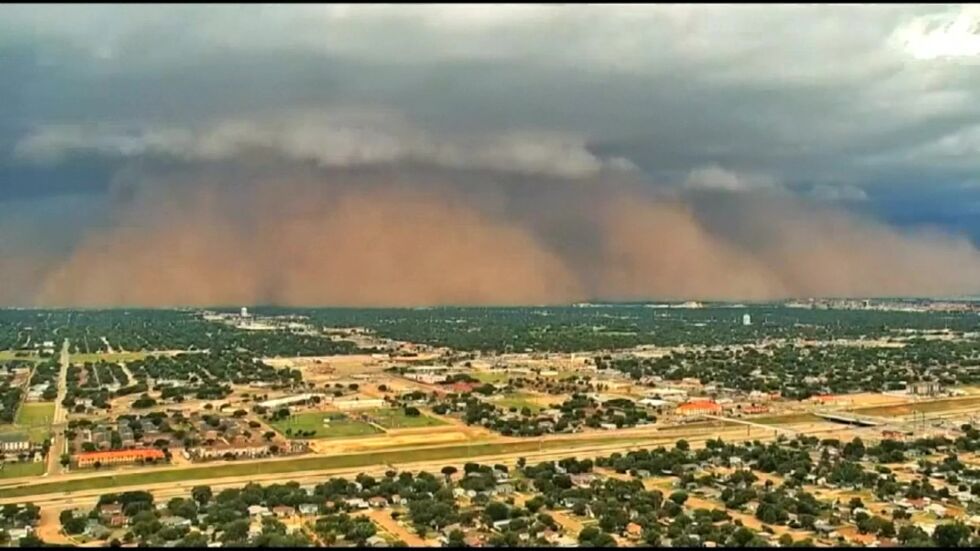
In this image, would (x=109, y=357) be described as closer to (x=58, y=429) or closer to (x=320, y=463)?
(x=58, y=429)

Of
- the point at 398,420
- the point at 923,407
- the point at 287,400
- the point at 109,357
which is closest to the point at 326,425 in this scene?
the point at 398,420

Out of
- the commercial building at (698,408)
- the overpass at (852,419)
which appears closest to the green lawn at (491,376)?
the commercial building at (698,408)

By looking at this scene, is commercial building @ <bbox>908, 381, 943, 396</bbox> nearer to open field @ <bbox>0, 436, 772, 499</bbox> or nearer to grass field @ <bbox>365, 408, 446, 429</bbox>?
open field @ <bbox>0, 436, 772, 499</bbox>

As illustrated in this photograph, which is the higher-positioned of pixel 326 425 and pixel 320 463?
pixel 326 425

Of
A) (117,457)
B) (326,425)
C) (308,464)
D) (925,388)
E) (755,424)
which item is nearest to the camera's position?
(308,464)

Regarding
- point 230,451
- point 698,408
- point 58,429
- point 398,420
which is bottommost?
point 58,429

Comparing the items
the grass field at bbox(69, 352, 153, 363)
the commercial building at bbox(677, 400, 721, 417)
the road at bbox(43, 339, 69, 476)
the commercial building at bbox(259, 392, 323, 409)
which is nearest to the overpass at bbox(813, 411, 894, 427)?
the commercial building at bbox(677, 400, 721, 417)

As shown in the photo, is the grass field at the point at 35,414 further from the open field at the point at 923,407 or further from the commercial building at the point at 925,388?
the commercial building at the point at 925,388

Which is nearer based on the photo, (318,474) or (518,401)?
(318,474)
